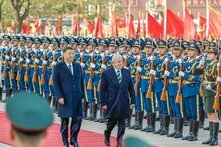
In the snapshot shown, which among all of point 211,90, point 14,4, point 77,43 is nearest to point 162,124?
point 211,90

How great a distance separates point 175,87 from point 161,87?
2.20 ft

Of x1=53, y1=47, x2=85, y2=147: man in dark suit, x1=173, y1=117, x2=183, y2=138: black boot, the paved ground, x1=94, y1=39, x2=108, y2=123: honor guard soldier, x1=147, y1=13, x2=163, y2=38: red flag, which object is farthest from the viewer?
x1=147, y1=13, x2=163, y2=38: red flag

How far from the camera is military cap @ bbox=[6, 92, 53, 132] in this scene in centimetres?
317

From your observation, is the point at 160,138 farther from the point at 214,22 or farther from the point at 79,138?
the point at 214,22

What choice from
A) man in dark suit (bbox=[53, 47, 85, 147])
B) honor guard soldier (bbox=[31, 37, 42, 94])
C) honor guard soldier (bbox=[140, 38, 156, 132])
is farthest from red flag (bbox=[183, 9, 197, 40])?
man in dark suit (bbox=[53, 47, 85, 147])

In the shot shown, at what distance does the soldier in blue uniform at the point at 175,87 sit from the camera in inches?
598

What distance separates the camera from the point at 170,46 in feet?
53.9

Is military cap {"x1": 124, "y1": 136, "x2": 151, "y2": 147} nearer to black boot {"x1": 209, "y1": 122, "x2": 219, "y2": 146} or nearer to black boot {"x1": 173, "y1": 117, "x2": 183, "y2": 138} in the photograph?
black boot {"x1": 209, "y1": 122, "x2": 219, "y2": 146}

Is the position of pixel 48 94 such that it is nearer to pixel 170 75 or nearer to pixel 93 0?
pixel 170 75

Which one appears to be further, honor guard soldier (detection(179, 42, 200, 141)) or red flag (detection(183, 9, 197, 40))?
red flag (detection(183, 9, 197, 40))

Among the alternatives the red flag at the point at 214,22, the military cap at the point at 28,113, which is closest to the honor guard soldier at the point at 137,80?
the red flag at the point at 214,22

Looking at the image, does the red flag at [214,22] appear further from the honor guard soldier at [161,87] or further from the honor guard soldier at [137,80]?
the honor guard soldier at [161,87]

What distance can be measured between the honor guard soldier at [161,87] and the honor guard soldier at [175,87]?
216 millimetres

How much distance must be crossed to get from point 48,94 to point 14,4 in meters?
14.3
